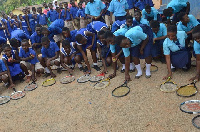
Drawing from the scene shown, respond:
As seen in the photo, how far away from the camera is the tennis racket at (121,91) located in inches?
165

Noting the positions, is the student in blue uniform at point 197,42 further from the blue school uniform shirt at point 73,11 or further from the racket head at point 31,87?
the blue school uniform shirt at point 73,11

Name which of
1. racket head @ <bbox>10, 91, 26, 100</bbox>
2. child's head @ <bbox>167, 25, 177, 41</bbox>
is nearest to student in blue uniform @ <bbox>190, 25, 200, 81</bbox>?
child's head @ <bbox>167, 25, 177, 41</bbox>

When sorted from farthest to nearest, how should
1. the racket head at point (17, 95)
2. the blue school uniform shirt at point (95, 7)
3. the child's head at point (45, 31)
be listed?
the blue school uniform shirt at point (95, 7)
the child's head at point (45, 31)
the racket head at point (17, 95)

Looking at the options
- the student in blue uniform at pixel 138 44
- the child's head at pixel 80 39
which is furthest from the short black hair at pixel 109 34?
the child's head at pixel 80 39

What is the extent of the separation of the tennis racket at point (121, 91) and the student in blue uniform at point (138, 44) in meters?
0.31

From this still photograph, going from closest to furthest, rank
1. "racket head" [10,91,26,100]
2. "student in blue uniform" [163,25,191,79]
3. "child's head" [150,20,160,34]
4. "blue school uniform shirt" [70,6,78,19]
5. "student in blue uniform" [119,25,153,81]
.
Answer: "student in blue uniform" [119,25,153,81] < "student in blue uniform" [163,25,191,79] < "child's head" [150,20,160,34] < "racket head" [10,91,26,100] < "blue school uniform shirt" [70,6,78,19]

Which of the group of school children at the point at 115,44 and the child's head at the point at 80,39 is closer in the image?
the group of school children at the point at 115,44

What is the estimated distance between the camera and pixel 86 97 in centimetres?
445

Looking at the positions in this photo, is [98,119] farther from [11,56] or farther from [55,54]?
[11,56]

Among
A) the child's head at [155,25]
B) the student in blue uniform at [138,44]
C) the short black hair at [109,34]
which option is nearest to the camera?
the student in blue uniform at [138,44]

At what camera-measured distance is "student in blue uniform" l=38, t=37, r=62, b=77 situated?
232 inches

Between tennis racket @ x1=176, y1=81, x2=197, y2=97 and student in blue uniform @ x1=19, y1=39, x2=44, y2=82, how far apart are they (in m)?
4.20

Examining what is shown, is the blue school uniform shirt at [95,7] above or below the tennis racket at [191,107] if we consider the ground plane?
→ above

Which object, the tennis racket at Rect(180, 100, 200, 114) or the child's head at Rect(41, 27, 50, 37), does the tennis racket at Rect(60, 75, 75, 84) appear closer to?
the child's head at Rect(41, 27, 50, 37)
